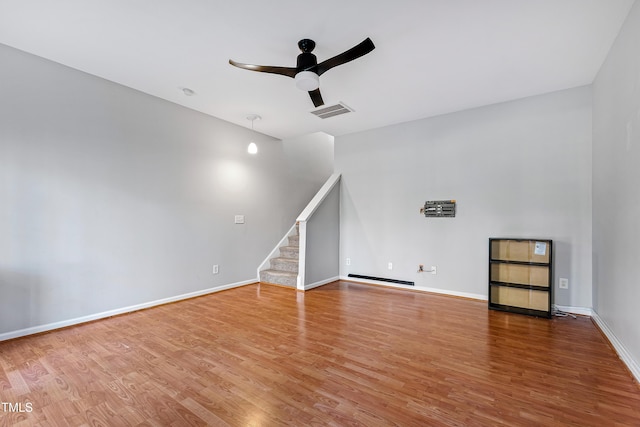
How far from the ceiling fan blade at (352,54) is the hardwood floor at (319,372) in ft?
8.05

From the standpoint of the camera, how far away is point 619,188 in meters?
Answer: 2.41

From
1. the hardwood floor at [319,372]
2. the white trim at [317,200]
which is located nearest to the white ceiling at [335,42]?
the white trim at [317,200]

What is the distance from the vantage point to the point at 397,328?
2.96 m

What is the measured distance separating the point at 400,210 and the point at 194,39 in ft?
11.8

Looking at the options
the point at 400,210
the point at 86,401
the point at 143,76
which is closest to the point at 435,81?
the point at 400,210

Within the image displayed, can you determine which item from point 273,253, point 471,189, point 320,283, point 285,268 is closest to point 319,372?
point 320,283

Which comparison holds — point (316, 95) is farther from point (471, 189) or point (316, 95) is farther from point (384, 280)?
point (384, 280)

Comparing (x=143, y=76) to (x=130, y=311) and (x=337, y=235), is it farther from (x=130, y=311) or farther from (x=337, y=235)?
(x=337, y=235)

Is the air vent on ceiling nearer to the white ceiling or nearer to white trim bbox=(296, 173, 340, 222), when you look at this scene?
the white ceiling

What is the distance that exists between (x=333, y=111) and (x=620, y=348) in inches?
155

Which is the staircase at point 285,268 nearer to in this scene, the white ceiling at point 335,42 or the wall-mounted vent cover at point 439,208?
the wall-mounted vent cover at point 439,208

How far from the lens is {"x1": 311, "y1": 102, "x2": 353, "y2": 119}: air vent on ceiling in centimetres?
395

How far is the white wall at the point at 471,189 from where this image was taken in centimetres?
338

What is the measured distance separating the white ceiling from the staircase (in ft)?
9.08
